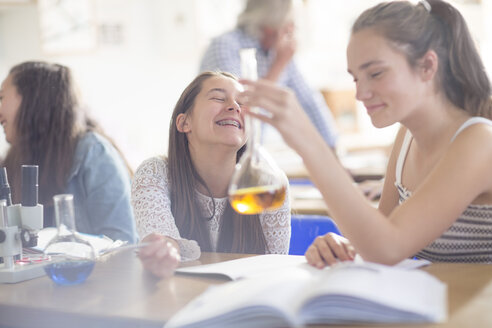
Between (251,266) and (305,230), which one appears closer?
(251,266)

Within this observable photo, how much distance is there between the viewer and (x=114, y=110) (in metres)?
4.07

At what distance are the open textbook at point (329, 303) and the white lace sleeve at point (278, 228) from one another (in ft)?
2.25

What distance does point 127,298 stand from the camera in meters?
0.97

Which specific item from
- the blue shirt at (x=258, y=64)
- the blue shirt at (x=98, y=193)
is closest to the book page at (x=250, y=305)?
the blue shirt at (x=98, y=193)

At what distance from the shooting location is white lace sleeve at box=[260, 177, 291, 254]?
152cm

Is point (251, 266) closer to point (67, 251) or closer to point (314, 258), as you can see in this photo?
point (314, 258)

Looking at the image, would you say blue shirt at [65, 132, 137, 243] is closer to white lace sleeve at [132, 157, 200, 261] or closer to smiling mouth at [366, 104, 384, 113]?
white lace sleeve at [132, 157, 200, 261]

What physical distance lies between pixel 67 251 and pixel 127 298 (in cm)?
Result: 16

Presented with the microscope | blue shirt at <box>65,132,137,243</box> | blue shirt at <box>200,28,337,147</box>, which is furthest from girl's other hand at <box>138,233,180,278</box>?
blue shirt at <box>200,28,337,147</box>

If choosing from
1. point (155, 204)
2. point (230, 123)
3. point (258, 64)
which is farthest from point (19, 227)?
point (258, 64)

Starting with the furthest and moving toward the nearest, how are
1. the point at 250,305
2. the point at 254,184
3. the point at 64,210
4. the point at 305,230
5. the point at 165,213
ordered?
the point at 305,230, the point at 165,213, the point at 64,210, the point at 254,184, the point at 250,305

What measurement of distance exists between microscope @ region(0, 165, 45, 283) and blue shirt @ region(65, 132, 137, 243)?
67 cm

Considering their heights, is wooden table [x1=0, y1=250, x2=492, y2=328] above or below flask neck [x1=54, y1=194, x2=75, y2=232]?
below

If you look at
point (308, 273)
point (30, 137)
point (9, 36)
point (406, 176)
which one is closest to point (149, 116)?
point (9, 36)
